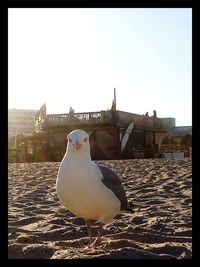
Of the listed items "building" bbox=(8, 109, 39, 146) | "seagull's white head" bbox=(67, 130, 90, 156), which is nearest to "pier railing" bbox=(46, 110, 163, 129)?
"building" bbox=(8, 109, 39, 146)

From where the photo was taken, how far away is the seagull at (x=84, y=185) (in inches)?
121

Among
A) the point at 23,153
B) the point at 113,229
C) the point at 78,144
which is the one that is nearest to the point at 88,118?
the point at 23,153

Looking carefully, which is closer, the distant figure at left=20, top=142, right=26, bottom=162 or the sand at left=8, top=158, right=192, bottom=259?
the sand at left=8, top=158, right=192, bottom=259

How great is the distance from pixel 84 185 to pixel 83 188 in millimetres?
23

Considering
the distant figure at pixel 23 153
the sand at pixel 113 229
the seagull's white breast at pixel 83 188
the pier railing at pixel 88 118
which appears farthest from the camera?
the pier railing at pixel 88 118

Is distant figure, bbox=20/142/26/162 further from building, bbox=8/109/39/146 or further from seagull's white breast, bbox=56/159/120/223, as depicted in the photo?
seagull's white breast, bbox=56/159/120/223

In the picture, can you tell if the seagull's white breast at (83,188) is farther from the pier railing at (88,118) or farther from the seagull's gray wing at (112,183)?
the pier railing at (88,118)

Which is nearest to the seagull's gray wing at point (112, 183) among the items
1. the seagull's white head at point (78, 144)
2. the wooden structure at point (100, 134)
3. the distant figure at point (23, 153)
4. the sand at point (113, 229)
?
the seagull's white head at point (78, 144)

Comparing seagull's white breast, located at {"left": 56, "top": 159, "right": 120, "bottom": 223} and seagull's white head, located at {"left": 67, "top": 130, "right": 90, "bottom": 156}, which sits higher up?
seagull's white head, located at {"left": 67, "top": 130, "right": 90, "bottom": 156}

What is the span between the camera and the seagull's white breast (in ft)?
10.1

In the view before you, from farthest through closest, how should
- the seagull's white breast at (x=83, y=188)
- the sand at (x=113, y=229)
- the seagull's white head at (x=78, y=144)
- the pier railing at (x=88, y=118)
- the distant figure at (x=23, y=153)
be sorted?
1. the pier railing at (x=88, y=118)
2. the distant figure at (x=23, y=153)
3. the seagull's white head at (x=78, y=144)
4. the seagull's white breast at (x=83, y=188)
5. the sand at (x=113, y=229)

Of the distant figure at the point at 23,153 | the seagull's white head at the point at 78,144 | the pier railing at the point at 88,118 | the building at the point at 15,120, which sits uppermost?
the pier railing at the point at 88,118
